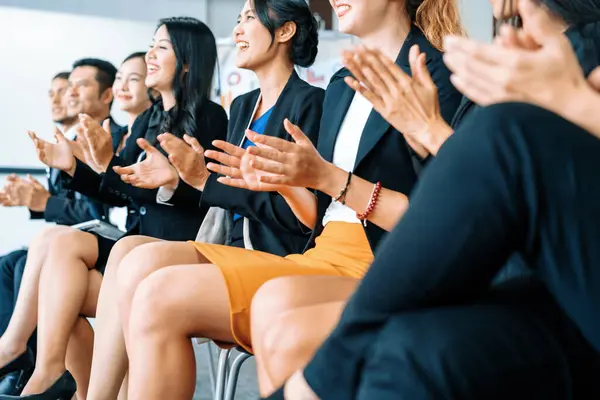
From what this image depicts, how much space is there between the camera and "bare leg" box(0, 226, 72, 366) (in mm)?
2033

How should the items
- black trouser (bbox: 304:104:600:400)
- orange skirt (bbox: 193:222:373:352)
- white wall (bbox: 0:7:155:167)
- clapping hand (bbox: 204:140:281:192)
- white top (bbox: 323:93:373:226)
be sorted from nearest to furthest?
black trouser (bbox: 304:104:600:400)
orange skirt (bbox: 193:222:373:352)
clapping hand (bbox: 204:140:281:192)
white top (bbox: 323:93:373:226)
white wall (bbox: 0:7:155:167)

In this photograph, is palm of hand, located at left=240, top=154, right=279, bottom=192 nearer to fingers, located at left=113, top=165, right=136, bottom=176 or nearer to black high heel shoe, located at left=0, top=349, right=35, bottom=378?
fingers, located at left=113, top=165, right=136, bottom=176

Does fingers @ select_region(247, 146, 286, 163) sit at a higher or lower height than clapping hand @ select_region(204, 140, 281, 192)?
higher

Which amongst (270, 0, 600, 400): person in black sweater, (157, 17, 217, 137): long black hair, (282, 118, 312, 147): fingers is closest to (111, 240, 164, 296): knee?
(282, 118, 312, 147): fingers

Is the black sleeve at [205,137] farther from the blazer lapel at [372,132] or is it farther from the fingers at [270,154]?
the fingers at [270,154]

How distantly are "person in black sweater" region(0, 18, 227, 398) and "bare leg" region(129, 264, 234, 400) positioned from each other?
0.45 m

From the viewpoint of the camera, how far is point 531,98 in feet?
2.64

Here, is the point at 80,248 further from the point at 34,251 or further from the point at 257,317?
the point at 257,317

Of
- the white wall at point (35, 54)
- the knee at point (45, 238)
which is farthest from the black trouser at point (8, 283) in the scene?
the white wall at point (35, 54)

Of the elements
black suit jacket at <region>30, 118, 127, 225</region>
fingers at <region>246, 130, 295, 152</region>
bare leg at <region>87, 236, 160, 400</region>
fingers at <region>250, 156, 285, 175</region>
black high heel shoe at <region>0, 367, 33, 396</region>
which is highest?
fingers at <region>246, 130, 295, 152</region>

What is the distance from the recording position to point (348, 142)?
5.01 feet

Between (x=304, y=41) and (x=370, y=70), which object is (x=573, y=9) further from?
(x=304, y=41)

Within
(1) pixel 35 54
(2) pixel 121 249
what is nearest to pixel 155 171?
(2) pixel 121 249

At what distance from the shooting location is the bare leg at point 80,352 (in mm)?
2039
